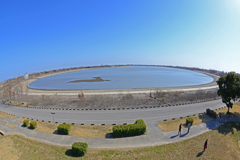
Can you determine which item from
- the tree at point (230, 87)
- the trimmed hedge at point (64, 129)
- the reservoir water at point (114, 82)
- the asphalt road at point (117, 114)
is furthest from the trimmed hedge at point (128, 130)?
the reservoir water at point (114, 82)

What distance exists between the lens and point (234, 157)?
44.3ft

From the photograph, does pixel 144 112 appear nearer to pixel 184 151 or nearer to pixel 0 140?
pixel 184 151

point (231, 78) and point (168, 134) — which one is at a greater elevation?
point (231, 78)

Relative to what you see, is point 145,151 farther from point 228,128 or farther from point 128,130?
point 228,128

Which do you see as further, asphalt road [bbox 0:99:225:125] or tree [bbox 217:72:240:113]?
asphalt road [bbox 0:99:225:125]

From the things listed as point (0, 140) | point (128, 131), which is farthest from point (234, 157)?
point (0, 140)

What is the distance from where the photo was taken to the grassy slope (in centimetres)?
1316

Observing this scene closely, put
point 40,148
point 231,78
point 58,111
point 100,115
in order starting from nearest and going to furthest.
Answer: point 40,148 < point 231,78 < point 100,115 < point 58,111

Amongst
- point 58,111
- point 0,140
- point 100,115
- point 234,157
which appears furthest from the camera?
point 58,111

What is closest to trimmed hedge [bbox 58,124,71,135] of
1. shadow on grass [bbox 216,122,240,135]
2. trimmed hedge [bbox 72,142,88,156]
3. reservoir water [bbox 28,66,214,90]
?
trimmed hedge [bbox 72,142,88,156]

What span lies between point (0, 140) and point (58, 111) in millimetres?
12225

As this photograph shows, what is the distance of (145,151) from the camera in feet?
45.3

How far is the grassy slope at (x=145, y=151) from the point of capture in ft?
43.2

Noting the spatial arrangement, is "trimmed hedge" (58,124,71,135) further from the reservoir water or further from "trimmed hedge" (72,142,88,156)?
the reservoir water
